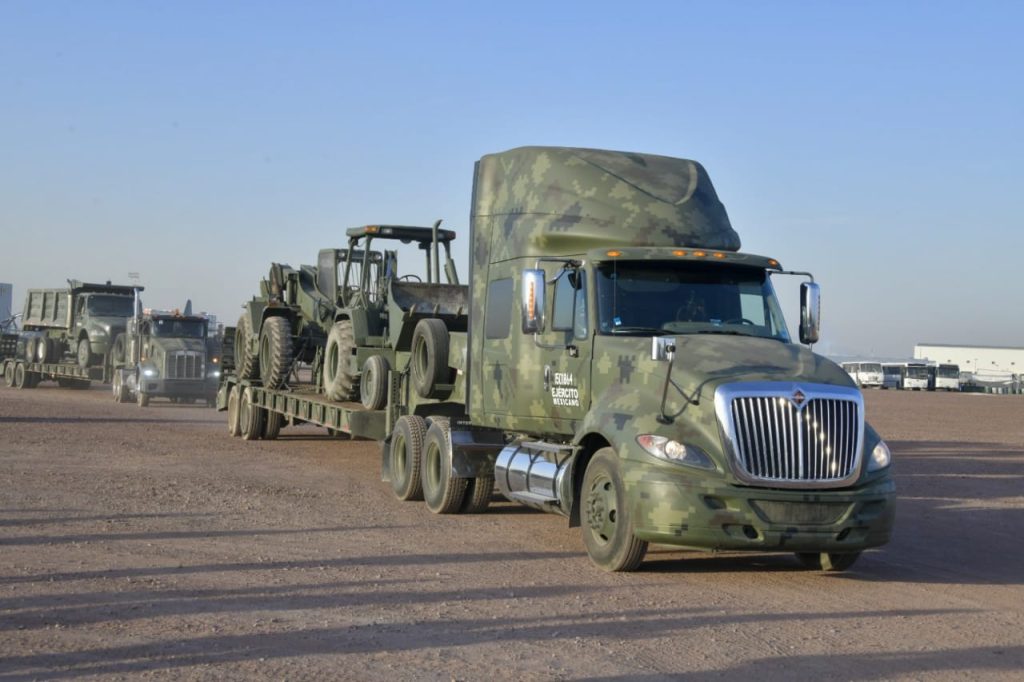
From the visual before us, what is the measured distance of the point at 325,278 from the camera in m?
20.0

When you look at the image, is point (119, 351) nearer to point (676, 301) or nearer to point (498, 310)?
point (498, 310)

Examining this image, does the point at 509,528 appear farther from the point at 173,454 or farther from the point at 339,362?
the point at 173,454

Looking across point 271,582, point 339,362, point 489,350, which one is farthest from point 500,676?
point 339,362

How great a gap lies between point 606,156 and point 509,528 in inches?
150

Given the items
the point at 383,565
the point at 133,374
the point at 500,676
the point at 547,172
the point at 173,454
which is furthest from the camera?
the point at 133,374

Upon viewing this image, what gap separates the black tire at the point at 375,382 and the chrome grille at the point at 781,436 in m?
6.93

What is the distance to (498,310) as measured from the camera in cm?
1257

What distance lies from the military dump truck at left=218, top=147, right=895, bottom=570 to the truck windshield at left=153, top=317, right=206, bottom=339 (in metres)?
20.5

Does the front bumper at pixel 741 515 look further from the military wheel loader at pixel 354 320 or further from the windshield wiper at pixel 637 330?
the military wheel loader at pixel 354 320

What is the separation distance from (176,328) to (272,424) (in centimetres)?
1252

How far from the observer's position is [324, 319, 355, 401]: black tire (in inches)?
670

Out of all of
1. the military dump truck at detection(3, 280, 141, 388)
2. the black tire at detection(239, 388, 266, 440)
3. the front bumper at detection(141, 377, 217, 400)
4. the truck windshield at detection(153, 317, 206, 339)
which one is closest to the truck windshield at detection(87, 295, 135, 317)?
the military dump truck at detection(3, 280, 141, 388)

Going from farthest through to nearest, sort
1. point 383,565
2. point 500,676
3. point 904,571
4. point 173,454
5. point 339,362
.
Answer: point 173,454, point 339,362, point 904,571, point 383,565, point 500,676

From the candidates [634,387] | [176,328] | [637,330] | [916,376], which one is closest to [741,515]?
[634,387]
